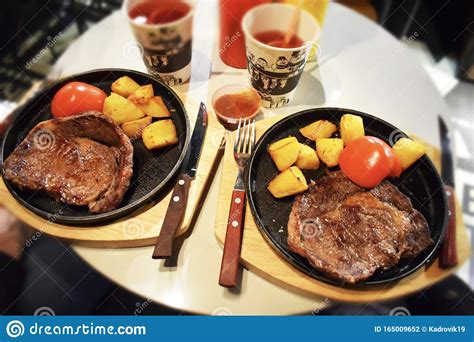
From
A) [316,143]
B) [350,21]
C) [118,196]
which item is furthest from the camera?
[350,21]

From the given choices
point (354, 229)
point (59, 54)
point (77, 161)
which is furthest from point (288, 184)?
point (59, 54)

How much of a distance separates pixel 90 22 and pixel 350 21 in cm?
110

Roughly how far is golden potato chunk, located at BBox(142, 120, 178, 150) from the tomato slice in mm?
571

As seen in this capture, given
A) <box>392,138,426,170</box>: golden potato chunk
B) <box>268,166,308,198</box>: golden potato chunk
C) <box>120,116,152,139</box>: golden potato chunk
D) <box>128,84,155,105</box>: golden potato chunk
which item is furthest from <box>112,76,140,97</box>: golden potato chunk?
<box>392,138,426,170</box>: golden potato chunk

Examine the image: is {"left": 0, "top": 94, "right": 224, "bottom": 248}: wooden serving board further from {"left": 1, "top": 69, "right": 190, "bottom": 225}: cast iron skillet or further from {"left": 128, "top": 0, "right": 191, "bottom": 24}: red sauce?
{"left": 128, "top": 0, "right": 191, "bottom": 24}: red sauce

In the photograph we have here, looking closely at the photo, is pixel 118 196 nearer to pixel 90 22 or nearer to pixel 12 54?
pixel 12 54

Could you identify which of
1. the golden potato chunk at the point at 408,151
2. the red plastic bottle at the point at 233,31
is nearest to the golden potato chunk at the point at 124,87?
the red plastic bottle at the point at 233,31

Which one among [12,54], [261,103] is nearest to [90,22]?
[12,54]

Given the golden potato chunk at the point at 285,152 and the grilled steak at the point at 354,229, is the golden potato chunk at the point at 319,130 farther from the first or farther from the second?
the grilled steak at the point at 354,229

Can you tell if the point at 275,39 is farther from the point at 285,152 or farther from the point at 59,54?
the point at 59,54

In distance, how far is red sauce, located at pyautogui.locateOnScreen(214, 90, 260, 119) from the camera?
131 cm

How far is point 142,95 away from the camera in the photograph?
1.27m
